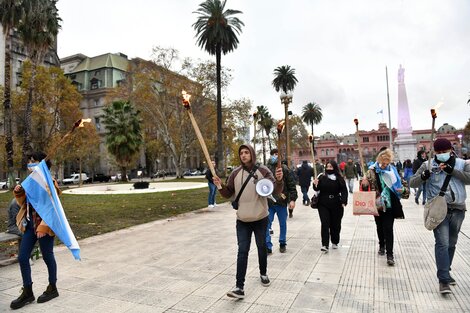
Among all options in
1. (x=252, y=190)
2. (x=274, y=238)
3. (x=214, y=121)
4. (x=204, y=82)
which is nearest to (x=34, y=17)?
(x=204, y=82)

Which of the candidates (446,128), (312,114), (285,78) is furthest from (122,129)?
(446,128)

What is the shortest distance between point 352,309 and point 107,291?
3162mm

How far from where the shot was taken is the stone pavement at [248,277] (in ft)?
13.5

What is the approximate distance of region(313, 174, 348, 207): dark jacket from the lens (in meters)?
6.52

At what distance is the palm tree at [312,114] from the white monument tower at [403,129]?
27.5 m

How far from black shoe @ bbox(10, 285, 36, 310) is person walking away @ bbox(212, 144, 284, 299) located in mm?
2500

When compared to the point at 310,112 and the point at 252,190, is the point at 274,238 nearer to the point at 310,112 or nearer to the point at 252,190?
the point at 252,190

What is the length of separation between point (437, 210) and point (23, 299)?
5.19 meters

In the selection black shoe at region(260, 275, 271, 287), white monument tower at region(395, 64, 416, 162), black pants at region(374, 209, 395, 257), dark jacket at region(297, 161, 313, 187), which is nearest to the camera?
black shoe at region(260, 275, 271, 287)

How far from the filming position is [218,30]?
32500 mm

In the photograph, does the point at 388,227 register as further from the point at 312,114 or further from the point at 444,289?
the point at 312,114

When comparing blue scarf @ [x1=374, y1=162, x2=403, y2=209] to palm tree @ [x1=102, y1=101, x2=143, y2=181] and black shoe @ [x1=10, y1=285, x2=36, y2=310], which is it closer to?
black shoe @ [x1=10, y1=285, x2=36, y2=310]

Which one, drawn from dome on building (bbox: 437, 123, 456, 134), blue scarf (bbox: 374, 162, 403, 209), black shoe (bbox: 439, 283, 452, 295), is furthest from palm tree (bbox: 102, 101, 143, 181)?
dome on building (bbox: 437, 123, 456, 134)

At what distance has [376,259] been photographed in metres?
5.96
